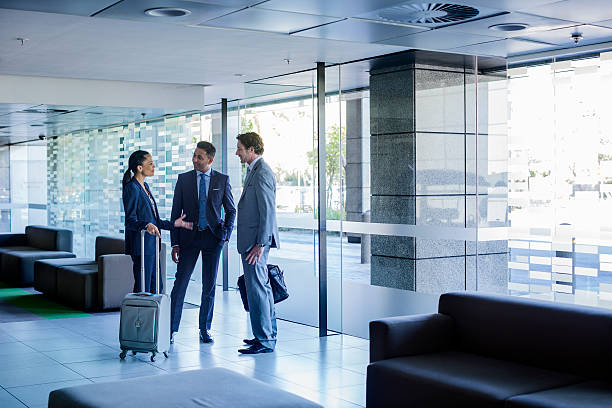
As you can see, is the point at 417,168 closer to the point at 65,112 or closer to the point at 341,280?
the point at 341,280

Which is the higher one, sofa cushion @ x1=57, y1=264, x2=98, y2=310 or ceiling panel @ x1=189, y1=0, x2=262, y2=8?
ceiling panel @ x1=189, y1=0, x2=262, y2=8

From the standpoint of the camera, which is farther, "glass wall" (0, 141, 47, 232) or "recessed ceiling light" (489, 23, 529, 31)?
"glass wall" (0, 141, 47, 232)

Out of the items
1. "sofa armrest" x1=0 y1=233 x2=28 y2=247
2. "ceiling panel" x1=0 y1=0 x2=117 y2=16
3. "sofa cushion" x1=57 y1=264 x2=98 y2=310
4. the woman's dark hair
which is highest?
"ceiling panel" x1=0 y1=0 x2=117 y2=16

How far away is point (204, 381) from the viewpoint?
4.09m

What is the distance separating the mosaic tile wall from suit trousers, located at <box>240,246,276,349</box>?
387cm

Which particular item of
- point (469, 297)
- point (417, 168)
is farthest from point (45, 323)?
point (469, 297)

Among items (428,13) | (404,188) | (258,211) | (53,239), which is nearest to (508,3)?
(428,13)

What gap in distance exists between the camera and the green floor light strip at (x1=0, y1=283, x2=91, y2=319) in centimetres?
885

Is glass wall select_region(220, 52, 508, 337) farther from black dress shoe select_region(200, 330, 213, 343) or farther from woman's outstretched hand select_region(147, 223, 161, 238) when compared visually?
woman's outstretched hand select_region(147, 223, 161, 238)

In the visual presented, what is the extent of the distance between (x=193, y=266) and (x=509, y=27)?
11.2 ft

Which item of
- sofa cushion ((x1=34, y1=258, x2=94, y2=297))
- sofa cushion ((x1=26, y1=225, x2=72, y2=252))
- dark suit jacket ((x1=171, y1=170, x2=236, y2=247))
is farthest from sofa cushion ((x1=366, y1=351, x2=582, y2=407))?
sofa cushion ((x1=26, y1=225, x2=72, y2=252))

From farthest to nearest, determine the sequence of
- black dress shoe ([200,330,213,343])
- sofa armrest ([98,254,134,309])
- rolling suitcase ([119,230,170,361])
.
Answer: sofa armrest ([98,254,134,309])
black dress shoe ([200,330,213,343])
rolling suitcase ([119,230,170,361])

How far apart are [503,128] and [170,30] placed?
312cm

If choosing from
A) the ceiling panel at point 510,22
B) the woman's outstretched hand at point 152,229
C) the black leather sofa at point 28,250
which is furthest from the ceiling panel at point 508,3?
the black leather sofa at point 28,250
